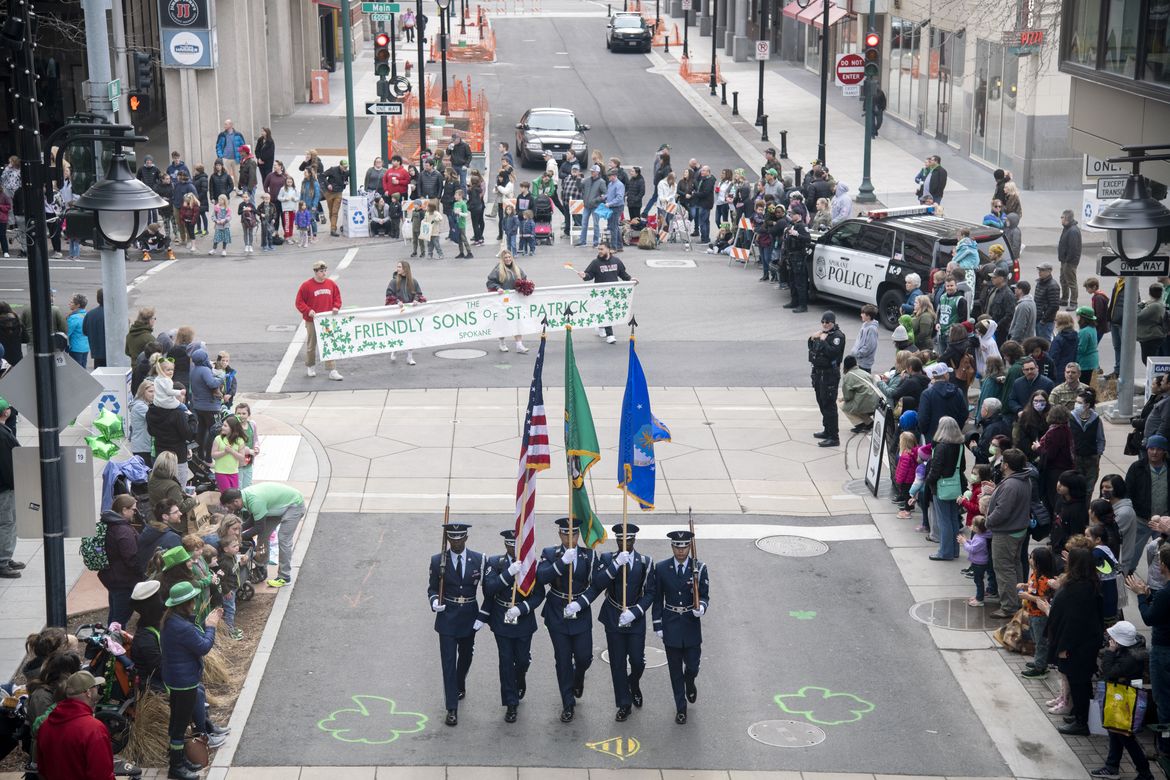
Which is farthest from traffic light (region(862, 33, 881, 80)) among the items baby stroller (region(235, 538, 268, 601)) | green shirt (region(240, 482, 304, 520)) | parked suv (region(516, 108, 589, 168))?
baby stroller (region(235, 538, 268, 601))

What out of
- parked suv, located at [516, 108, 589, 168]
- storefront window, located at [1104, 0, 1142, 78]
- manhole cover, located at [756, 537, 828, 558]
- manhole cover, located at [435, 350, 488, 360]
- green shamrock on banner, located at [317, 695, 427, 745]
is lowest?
manhole cover, located at [756, 537, 828, 558]

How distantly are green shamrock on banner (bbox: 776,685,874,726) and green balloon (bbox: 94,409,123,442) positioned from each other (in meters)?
8.32

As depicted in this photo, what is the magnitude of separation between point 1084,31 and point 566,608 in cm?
1353

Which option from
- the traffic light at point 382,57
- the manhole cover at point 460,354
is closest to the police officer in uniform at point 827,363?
the manhole cover at point 460,354

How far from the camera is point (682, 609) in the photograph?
37.4 ft

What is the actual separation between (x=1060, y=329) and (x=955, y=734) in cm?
778

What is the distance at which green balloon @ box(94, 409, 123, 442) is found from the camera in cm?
1597

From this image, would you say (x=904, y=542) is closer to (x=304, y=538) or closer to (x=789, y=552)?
(x=789, y=552)

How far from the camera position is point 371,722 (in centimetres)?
1140

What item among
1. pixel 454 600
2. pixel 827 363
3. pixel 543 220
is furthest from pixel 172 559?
pixel 543 220

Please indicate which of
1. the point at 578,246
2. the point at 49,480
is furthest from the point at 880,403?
the point at 578,246

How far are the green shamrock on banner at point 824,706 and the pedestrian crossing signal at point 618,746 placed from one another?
1.38m

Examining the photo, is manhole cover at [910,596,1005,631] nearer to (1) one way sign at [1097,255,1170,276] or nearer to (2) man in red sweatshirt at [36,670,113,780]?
(1) one way sign at [1097,255,1170,276]

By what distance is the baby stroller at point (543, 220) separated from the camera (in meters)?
31.6
